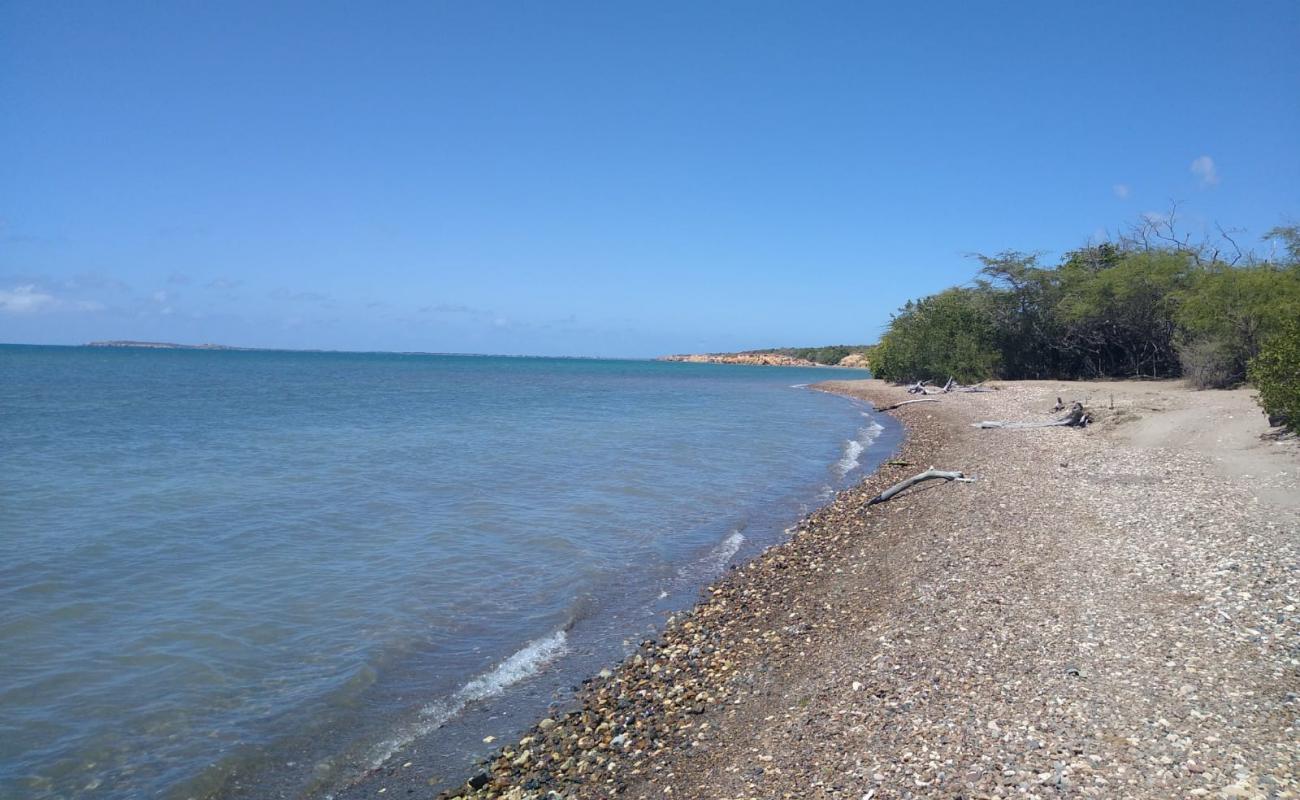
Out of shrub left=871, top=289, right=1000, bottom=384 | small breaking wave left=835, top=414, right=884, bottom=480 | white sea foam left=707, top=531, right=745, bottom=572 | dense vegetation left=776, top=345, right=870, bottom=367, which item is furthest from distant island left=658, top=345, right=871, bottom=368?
white sea foam left=707, top=531, right=745, bottom=572

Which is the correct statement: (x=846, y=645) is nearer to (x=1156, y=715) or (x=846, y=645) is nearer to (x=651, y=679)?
(x=651, y=679)

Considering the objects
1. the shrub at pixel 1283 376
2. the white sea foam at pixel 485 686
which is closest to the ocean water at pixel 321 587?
the white sea foam at pixel 485 686

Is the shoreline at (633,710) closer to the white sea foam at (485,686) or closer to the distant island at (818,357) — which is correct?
the white sea foam at (485,686)

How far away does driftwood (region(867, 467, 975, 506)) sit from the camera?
1606 cm

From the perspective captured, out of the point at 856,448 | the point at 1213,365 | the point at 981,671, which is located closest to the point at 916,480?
the point at 981,671

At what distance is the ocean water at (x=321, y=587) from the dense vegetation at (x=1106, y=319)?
1675 cm

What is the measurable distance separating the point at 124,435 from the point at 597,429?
18.2m

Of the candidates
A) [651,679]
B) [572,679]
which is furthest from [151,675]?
Answer: [651,679]

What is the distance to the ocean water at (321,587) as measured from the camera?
7008 mm

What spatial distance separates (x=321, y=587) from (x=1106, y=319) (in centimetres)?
4536

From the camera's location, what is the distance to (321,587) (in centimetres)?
1105

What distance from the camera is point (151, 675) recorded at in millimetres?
8180

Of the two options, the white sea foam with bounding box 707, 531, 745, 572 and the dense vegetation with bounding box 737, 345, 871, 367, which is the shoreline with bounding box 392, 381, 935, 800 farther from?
the dense vegetation with bounding box 737, 345, 871, 367

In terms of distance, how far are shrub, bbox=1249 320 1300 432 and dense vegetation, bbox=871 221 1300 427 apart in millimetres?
7824
